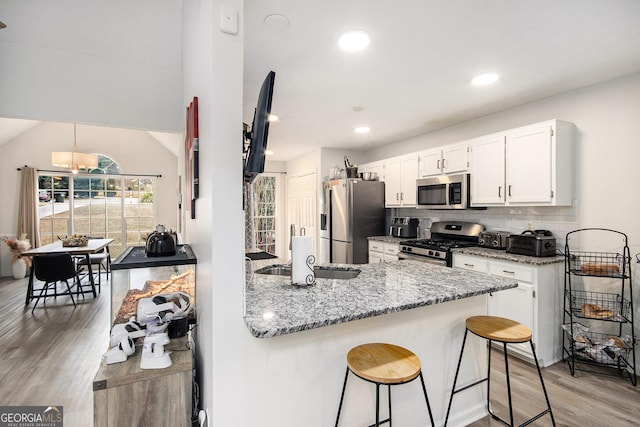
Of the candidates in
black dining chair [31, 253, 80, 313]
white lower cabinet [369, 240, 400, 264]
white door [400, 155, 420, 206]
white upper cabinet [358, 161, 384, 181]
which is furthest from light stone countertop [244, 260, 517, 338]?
black dining chair [31, 253, 80, 313]

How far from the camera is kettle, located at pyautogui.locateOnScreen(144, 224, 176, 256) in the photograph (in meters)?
1.84

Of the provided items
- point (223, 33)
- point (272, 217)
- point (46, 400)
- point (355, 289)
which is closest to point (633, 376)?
point (355, 289)

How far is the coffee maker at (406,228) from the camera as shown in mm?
4359

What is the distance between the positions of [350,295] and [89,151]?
6989mm

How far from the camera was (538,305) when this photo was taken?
102 inches

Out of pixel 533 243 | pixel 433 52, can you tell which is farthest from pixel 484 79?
pixel 533 243

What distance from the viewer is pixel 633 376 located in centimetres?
233

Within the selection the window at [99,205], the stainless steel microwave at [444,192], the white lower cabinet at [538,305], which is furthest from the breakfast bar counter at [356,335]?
the window at [99,205]

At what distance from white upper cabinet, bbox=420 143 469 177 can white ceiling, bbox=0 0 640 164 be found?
1.45 feet

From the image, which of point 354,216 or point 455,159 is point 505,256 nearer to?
point 455,159

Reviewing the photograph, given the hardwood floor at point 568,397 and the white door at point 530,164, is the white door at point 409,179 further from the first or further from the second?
the hardwood floor at point 568,397

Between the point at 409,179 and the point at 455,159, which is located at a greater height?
the point at 455,159

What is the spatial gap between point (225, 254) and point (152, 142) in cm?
672

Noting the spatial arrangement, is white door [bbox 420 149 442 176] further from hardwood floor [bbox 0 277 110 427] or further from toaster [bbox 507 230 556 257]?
hardwood floor [bbox 0 277 110 427]
